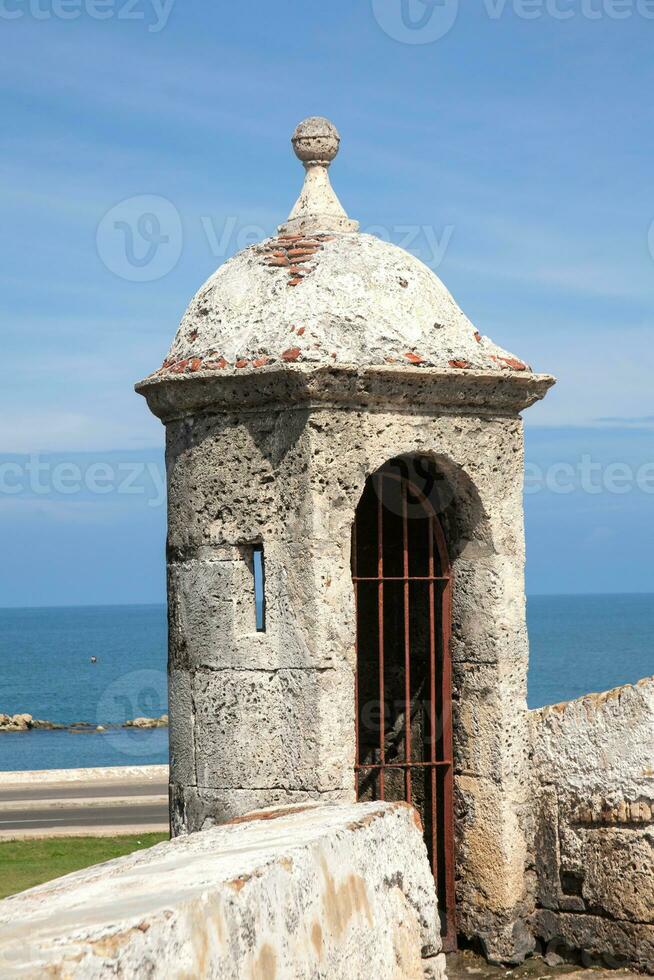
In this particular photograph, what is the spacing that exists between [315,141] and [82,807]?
11674 mm

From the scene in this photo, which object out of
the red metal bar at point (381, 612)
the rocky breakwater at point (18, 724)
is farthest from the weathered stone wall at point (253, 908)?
the rocky breakwater at point (18, 724)

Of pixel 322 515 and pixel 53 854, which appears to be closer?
pixel 322 515

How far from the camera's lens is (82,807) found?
17594 mm

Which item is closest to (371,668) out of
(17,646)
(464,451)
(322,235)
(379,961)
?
(464,451)

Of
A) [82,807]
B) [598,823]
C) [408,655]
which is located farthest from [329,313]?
[82,807]

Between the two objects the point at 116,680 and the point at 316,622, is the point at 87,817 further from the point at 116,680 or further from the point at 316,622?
the point at 116,680

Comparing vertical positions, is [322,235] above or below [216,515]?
above

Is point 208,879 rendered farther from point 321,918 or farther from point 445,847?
point 445,847

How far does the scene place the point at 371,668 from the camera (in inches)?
337

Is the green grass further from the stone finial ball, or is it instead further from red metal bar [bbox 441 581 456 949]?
the stone finial ball

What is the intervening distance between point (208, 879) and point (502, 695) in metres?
3.57

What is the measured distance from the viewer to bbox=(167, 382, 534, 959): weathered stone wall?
6.95 metres

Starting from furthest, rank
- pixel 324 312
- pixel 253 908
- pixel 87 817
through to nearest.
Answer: pixel 87 817
pixel 324 312
pixel 253 908

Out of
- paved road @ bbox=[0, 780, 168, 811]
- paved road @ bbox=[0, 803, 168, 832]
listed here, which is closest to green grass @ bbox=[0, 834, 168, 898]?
paved road @ bbox=[0, 803, 168, 832]
